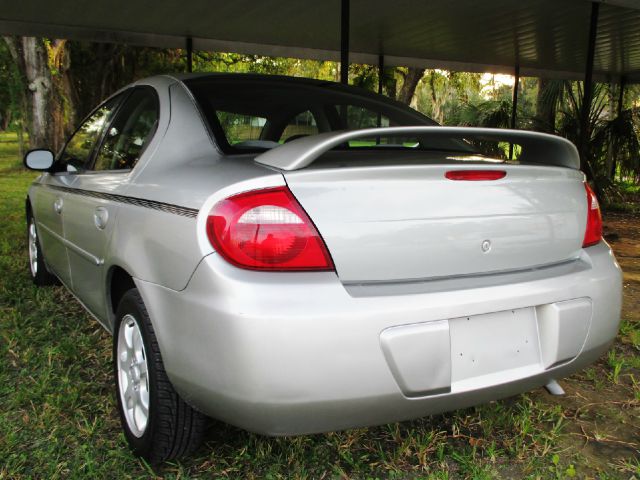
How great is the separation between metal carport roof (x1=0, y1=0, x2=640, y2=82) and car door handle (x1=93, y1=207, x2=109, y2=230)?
457 cm

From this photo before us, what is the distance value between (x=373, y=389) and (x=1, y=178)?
15931mm

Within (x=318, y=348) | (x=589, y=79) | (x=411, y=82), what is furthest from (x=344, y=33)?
(x=411, y=82)

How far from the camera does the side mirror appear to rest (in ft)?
10.9

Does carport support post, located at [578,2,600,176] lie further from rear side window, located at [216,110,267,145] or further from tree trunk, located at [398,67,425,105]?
tree trunk, located at [398,67,425,105]

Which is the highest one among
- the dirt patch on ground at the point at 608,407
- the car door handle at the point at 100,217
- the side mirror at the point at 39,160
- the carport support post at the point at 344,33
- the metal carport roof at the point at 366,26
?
the metal carport roof at the point at 366,26

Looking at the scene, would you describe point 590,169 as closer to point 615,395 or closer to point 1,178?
point 615,395

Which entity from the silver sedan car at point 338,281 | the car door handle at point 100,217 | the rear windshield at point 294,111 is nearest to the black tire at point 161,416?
the silver sedan car at point 338,281

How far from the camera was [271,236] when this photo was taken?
1622 millimetres

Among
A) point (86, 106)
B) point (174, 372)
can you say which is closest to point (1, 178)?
point (86, 106)

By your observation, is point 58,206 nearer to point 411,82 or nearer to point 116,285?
point 116,285

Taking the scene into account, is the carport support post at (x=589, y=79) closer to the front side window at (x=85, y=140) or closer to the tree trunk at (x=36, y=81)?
the front side window at (x=85, y=140)

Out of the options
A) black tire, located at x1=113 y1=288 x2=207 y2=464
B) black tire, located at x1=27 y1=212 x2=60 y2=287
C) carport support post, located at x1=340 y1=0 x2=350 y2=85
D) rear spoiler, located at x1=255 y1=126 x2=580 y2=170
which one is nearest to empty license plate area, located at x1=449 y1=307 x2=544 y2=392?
rear spoiler, located at x1=255 y1=126 x2=580 y2=170

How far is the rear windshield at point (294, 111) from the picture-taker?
8.09ft

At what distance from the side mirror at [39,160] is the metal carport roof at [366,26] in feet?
11.7
